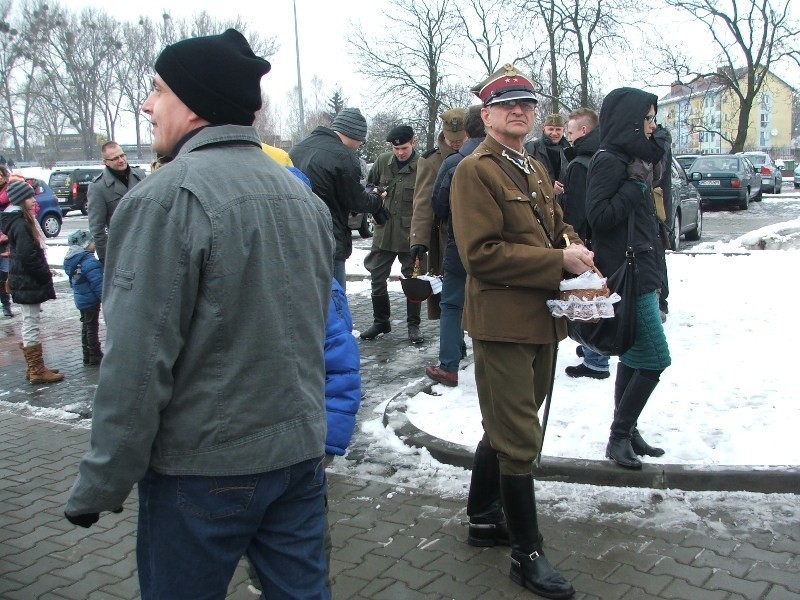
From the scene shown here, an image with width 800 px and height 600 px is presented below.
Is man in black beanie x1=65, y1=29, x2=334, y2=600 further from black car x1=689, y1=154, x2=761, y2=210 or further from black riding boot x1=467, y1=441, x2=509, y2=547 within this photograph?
black car x1=689, y1=154, x2=761, y2=210

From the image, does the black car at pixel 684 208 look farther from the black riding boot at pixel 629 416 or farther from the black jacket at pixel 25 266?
the black jacket at pixel 25 266

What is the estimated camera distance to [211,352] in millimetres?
1852

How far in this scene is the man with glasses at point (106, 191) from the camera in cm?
739

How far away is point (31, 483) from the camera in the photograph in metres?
4.76

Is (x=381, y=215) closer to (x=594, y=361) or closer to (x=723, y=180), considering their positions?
(x=594, y=361)

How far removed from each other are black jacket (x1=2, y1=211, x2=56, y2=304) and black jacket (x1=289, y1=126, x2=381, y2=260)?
9.41 ft

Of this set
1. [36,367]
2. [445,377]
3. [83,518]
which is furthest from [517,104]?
[36,367]

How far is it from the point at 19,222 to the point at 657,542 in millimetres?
6162

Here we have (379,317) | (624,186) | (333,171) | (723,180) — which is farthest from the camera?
(723,180)

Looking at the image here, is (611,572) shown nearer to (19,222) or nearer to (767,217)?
(19,222)

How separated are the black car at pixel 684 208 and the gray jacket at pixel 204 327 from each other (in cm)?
1139

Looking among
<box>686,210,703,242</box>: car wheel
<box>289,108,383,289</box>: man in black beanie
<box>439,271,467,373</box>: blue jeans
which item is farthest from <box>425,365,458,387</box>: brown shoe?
<box>686,210,703,242</box>: car wheel

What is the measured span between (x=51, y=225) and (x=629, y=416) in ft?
75.4

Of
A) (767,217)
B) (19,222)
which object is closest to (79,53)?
(767,217)
